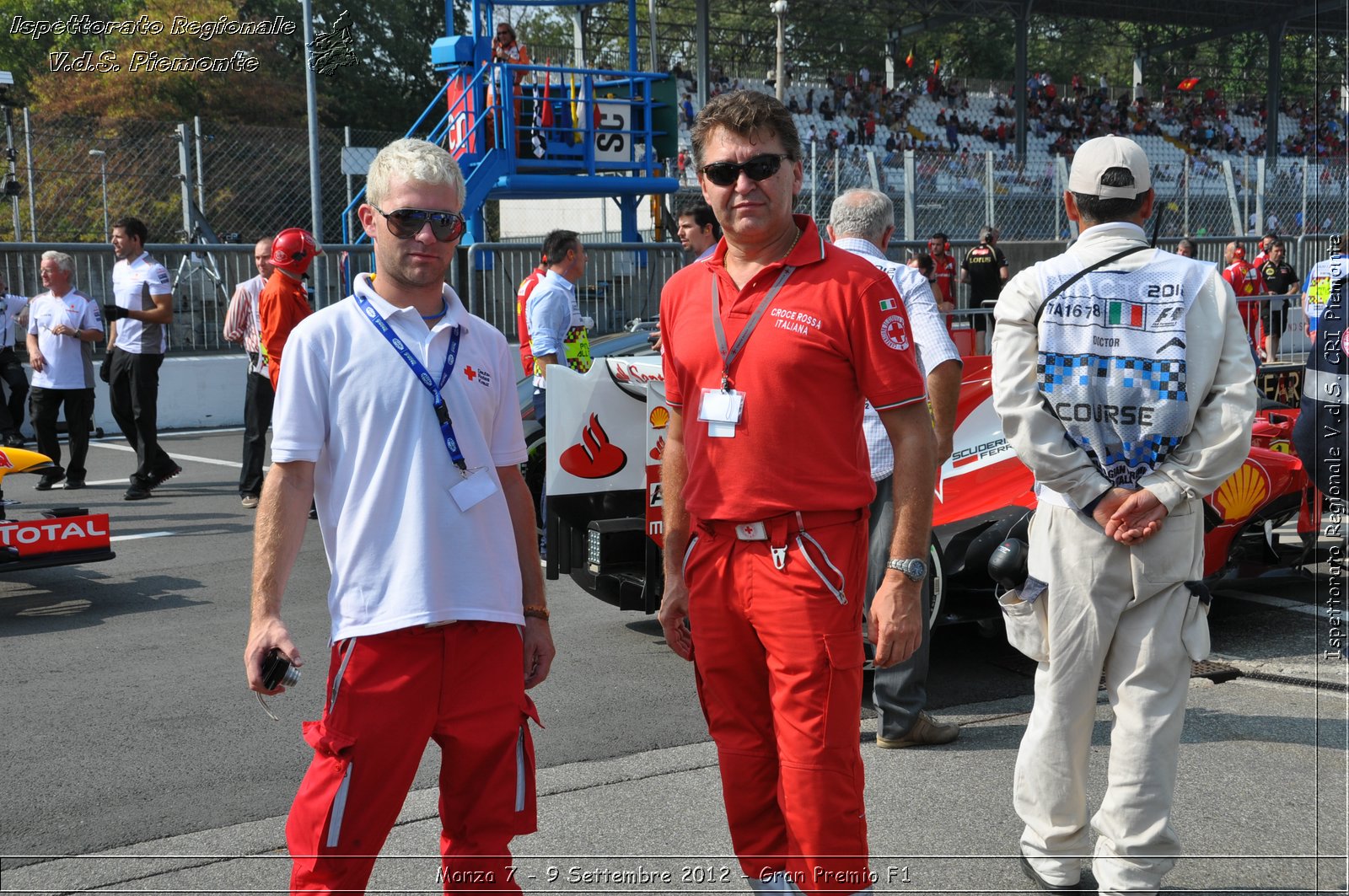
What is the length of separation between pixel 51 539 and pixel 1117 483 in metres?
5.44

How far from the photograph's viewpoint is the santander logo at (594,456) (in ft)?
18.8

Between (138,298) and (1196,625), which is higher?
(138,298)

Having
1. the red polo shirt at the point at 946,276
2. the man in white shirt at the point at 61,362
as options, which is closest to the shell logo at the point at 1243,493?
the man in white shirt at the point at 61,362

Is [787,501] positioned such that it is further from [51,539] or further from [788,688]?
[51,539]

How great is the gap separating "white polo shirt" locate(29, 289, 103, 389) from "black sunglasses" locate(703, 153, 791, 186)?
29.9 ft

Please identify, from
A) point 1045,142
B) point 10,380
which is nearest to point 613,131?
point 10,380

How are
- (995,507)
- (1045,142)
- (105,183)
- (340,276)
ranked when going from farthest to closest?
(1045,142), (105,183), (340,276), (995,507)

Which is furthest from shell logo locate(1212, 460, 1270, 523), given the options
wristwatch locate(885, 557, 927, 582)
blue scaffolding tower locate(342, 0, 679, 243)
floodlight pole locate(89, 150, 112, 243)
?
floodlight pole locate(89, 150, 112, 243)

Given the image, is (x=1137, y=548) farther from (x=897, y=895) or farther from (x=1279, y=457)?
(x=1279, y=457)

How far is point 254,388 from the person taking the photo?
31.5 feet

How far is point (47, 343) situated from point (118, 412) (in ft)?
2.65

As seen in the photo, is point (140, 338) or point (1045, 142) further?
point (1045, 142)

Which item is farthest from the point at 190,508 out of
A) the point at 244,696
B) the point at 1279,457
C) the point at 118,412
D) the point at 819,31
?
the point at 819,31

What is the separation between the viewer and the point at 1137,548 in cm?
328
